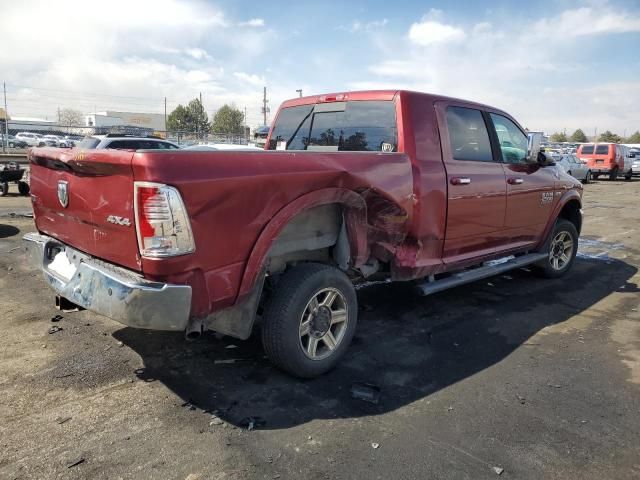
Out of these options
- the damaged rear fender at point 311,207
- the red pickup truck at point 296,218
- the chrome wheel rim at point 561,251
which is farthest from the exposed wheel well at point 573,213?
the damaged rear fender at point 311,207

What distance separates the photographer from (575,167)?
76.7ft

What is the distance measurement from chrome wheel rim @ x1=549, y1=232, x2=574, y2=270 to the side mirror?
135 centimetres

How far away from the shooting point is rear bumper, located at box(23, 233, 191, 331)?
2643mm

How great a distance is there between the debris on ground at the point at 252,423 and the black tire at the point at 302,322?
0.45 metres

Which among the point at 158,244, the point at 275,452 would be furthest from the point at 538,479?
the point at 158,244

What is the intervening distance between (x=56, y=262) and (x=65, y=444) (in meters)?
1.34

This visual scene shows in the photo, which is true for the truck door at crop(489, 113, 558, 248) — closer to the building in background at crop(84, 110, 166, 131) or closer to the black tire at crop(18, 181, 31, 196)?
the black tire at crop(18, 181, 31, 196)

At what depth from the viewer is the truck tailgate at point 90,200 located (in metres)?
2.72

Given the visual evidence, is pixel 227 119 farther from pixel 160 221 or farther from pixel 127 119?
pixel 160 221

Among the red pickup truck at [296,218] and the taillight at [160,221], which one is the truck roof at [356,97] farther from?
the taillight at [160,221]

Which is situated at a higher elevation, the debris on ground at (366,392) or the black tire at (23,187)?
the black tire at (23,187)

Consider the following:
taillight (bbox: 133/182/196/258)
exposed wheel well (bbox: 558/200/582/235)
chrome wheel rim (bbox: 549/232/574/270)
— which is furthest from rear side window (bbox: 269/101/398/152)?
exposed wheel well (bbox: 558/200/582/235)

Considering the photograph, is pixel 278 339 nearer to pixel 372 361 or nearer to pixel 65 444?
pixel 372 361

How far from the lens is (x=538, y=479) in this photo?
99.5 inches
